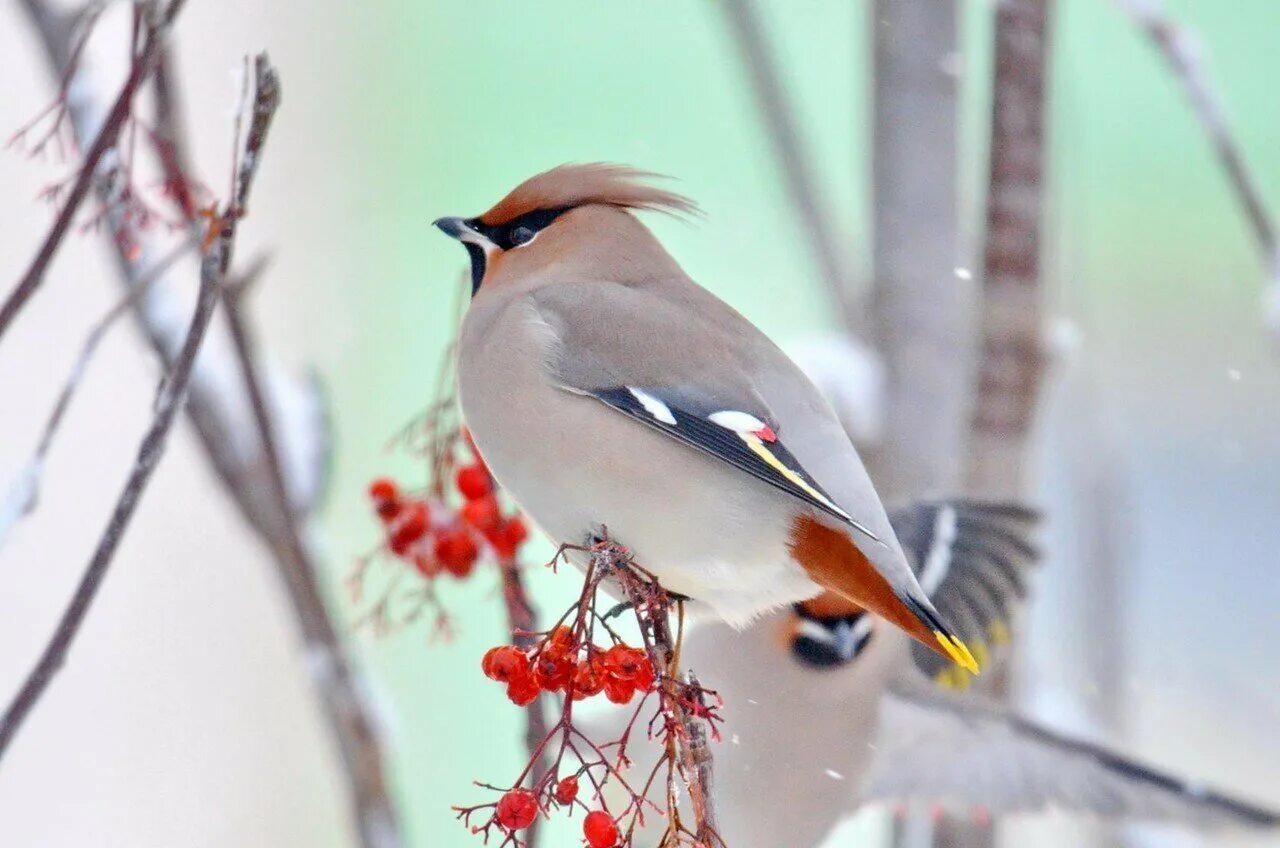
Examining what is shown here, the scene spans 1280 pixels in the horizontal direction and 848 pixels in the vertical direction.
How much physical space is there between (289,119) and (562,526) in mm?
2688

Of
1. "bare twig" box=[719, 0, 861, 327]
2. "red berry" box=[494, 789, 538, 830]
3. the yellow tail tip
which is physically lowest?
"red berry" box=[494, 789, 538, 830]

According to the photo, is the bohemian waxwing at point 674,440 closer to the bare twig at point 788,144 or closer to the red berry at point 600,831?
the red berry at point 600,831

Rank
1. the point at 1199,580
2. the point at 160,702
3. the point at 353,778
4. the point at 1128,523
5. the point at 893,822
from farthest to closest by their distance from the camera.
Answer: the point at 1199,580
the point at 160,702
the point at 1128,523
the point at 893,822
the point at 353,778

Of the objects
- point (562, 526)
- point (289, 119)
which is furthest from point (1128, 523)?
point (289, 119)

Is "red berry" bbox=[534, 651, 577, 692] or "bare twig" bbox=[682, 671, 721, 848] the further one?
"red berry" bbox=[534, 651, 577, 692]

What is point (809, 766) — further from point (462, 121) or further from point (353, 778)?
point (462, 121)

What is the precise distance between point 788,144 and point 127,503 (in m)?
1.34

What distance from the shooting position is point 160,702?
312 centimetres

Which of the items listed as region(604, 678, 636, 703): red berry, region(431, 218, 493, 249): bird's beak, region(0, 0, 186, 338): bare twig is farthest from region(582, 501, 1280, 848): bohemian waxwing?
region(0, 0, 186, 338): bare twig

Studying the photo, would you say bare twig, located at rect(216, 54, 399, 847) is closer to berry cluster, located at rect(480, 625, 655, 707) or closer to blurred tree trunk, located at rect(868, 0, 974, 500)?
berry cluster, located at rect(480, 625, 655, 707)

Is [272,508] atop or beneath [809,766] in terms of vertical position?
atop

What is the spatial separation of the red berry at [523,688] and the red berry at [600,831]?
0.28ft

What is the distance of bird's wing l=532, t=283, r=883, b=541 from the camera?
3.55 feet

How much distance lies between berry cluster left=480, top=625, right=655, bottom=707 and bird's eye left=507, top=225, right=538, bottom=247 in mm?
433
